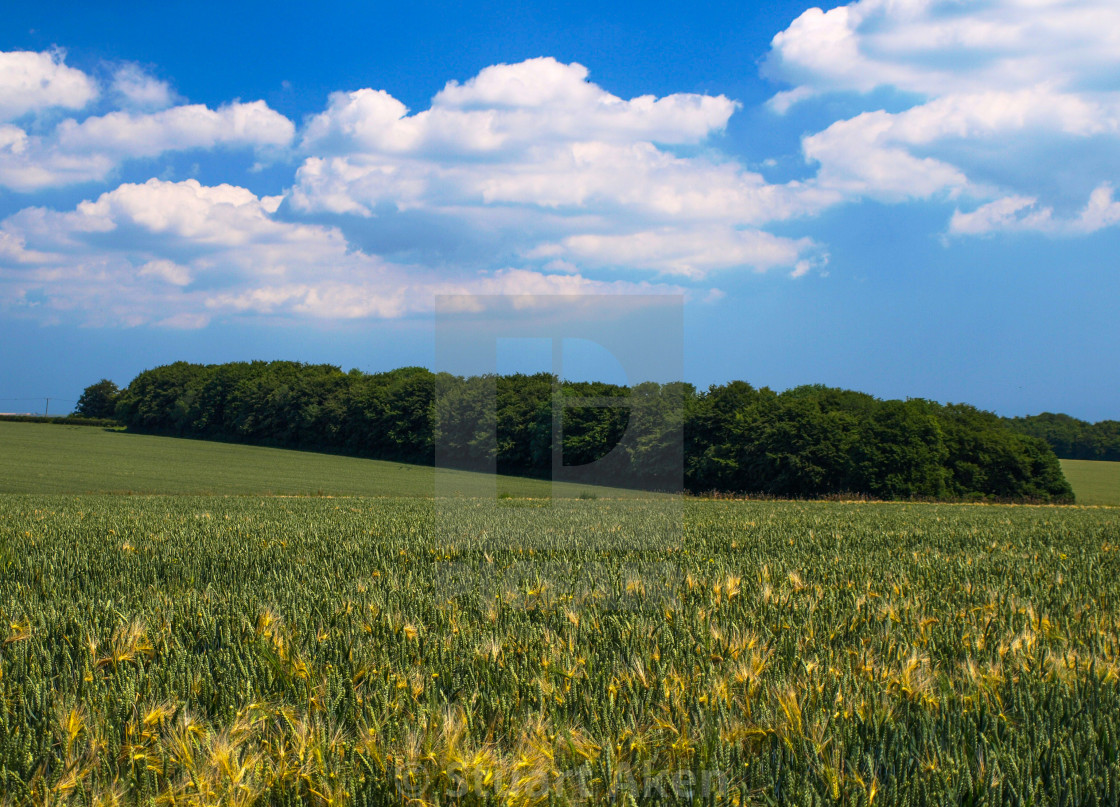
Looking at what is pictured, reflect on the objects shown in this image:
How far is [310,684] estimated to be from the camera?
8.59ft

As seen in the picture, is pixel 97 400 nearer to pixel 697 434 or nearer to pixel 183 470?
pixel 183 470

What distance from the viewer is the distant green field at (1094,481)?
5434cm

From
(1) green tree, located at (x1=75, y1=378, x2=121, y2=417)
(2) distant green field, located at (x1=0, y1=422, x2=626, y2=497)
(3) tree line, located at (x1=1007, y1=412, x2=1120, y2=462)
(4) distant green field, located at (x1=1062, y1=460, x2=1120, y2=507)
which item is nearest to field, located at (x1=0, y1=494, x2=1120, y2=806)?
(2) distant green field, located at (x1=0, y1=422, x2=626, y2=497)

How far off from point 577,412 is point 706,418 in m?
45.9

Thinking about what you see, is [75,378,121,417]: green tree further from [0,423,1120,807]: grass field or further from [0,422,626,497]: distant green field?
[0,423,1120,807]: grass field

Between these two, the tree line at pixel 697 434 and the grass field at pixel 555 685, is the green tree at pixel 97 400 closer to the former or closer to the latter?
the tree line at pixel 697 434

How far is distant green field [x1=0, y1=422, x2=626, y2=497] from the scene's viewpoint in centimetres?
4075

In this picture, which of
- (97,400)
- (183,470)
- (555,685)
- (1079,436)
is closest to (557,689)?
(555,685)

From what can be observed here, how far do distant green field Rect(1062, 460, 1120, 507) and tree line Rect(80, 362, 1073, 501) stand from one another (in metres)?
3.05

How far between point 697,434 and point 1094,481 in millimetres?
50526

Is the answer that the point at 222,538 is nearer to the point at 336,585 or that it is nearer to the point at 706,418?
the point at 336,585

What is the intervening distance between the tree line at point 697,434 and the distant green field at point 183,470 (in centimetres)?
387

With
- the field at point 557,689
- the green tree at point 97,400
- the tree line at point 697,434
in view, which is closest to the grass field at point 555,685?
the field at point 557,689

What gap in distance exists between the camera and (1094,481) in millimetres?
71438
